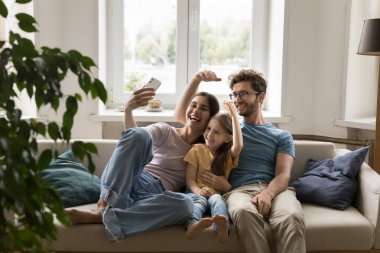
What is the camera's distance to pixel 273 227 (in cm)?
233

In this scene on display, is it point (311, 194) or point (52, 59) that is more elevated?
point (52, 59)

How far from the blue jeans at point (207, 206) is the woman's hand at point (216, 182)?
91 millimetres

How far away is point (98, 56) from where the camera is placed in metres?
3.69

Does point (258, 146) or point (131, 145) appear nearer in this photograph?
point (131, 145)

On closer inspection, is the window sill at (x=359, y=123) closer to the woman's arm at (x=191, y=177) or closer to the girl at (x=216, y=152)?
the girl at (x=216, y=152)

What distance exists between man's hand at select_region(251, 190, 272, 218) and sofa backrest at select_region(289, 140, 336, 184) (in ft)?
1.45

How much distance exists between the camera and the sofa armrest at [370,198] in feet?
7.84

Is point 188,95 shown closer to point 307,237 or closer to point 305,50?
point 307,237

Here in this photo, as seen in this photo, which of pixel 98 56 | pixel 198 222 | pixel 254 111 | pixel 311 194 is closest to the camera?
pixel 198 222

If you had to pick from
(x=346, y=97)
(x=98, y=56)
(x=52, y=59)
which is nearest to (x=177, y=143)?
(x=98, y=56)

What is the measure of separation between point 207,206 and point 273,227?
1.10ft

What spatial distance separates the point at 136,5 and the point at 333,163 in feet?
6.66

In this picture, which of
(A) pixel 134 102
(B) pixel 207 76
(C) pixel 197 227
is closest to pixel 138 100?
(A) pixel 134 102

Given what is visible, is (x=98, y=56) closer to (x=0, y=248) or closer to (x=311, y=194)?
(x=311, y=194)
